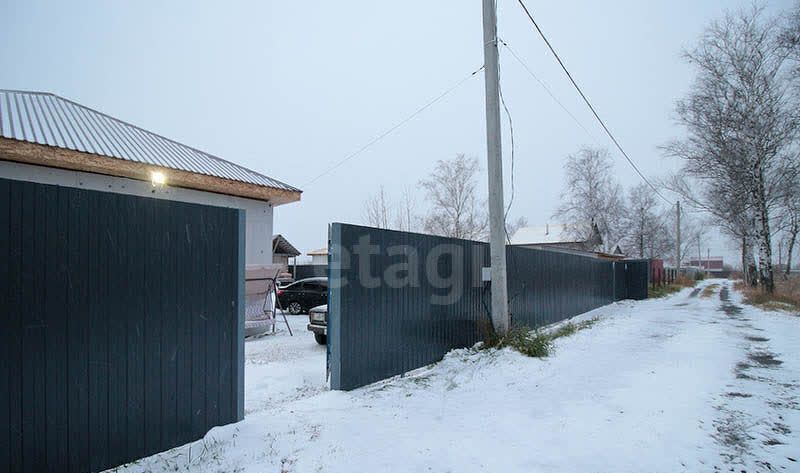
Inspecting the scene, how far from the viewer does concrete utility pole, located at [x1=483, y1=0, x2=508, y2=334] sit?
782 centimetres

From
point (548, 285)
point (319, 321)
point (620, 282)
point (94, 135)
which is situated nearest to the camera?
point (319, 321)

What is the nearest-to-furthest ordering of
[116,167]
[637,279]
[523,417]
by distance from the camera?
[523,417], [116,167], [637,279]

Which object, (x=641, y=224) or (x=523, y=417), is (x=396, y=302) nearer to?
(x=523, y=417)

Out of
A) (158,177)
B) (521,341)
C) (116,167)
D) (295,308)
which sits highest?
(116,167)

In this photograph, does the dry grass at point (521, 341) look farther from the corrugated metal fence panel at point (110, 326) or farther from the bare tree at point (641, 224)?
the bare tree at point (641, 224)

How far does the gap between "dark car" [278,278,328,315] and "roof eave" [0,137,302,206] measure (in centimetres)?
339

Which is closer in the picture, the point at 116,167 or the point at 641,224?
the point at 116,167

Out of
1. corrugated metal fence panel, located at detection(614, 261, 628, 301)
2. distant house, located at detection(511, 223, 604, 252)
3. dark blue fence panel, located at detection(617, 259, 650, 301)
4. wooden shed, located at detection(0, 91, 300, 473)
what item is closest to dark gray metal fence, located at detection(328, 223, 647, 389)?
wooden shed, located at detection(0, 91, 300, 473)

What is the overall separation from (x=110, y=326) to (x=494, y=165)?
634cm

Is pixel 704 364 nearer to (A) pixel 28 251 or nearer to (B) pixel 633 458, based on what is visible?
(B) pixel 633 458

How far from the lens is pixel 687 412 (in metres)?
4.65

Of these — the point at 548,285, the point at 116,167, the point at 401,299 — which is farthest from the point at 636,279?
the point at 116,167

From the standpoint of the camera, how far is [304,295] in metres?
15.4

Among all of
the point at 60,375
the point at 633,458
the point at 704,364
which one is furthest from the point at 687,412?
the point at 60,375
